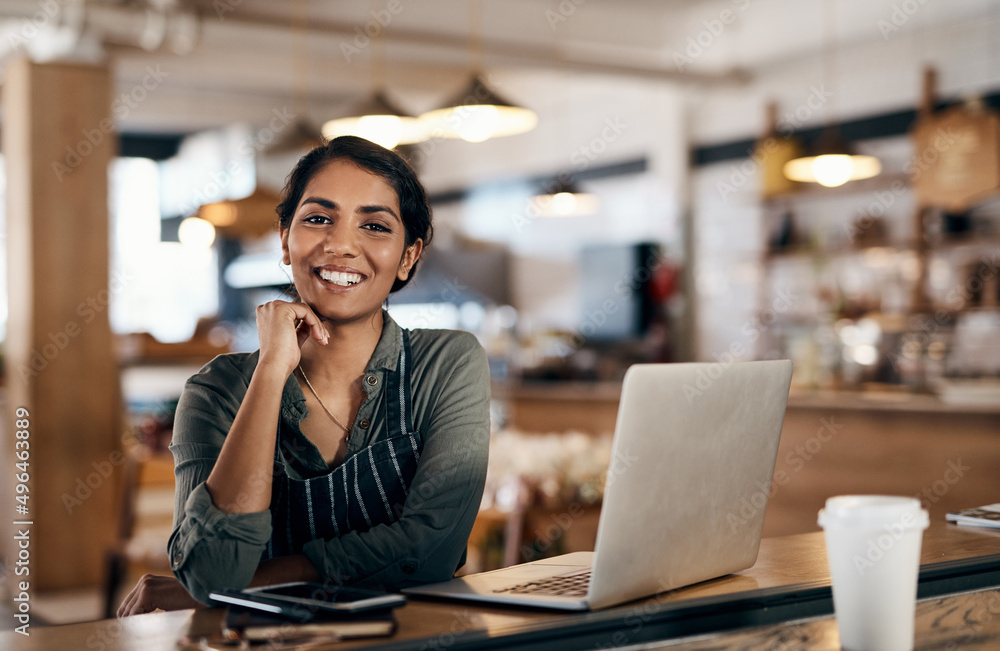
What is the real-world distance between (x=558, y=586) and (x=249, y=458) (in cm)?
46

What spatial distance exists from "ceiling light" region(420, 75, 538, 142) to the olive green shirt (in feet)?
7.92

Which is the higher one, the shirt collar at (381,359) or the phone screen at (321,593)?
the shirt collar at (381,359)

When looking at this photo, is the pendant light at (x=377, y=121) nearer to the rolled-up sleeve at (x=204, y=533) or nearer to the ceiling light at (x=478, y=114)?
the ceiling light at (x=478, y=114)

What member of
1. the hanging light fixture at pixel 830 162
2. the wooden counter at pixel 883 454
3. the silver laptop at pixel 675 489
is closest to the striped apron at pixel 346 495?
the silver laptop at pixel 675 489

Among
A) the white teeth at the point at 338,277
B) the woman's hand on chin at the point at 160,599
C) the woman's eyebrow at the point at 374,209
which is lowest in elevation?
the woman's hand on chin at the point at 160,599

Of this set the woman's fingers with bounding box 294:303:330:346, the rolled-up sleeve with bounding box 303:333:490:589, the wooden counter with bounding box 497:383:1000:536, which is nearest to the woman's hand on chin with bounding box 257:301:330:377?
the woman's fingers with bounding box 294:303:330:346

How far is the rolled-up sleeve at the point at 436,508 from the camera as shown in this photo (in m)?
1.49

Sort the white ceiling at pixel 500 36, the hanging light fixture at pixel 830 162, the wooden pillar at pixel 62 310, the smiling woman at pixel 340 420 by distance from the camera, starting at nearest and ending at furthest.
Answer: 1. the smiling woman at pixel 340 420
2. the hanging light fixture at pixel 830 162
3. the wooden pillar at pixel 62 310
4. the white ceiling at pixel 500 36

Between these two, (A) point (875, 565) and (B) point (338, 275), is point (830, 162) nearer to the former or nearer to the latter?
(B) point (338, 275)

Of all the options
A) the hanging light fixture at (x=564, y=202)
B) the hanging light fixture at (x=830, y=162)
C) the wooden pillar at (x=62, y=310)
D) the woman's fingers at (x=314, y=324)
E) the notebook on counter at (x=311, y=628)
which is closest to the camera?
the notebook on counter at (x=311, y=628)

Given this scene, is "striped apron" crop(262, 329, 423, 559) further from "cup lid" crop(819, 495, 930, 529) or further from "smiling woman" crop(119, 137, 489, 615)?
"cup lid" crop(819, 495, 930, 529)

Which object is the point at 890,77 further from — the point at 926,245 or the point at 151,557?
the point at 151,557

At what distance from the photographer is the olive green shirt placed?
1.38 metres

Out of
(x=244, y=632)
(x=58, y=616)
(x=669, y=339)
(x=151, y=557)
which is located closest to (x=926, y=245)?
(x=669, y=339)
